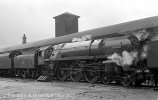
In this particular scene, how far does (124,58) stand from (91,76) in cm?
316

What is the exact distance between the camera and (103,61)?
13.7 m

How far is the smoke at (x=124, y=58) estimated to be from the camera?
Result: 11930 mm

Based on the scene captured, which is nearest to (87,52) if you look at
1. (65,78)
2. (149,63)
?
(65,78)

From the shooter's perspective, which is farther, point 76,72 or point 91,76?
point 76,72

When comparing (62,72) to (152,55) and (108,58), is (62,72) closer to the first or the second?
(108,58)

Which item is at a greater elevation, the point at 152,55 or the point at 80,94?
the point at 152,55

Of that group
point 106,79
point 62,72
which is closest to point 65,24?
point 62,72

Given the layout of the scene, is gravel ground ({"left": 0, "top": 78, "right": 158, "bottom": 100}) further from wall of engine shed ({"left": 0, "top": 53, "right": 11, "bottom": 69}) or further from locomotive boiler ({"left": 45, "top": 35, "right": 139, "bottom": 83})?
wall of engine shed ({"left": 0, "top": 53, "right": 11, "bottom": 69})

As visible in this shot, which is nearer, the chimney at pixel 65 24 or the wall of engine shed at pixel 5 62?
the wall of engine shed at pixel 5 62

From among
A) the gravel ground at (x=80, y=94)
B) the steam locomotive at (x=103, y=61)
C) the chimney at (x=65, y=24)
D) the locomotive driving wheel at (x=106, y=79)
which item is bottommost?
the gravel ground at (x=80, y=94)

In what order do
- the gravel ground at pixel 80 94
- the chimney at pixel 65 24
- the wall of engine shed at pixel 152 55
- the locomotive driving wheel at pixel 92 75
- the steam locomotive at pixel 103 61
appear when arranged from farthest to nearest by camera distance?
1. the chimney at pixel 65 24
2. the locomotive driving wheel at pixel 92 75
3. the steam locomotive at pixel 103 61
4. the wall of engine shed at pixel 152 55
5. the gravel ground at pixel 80 94

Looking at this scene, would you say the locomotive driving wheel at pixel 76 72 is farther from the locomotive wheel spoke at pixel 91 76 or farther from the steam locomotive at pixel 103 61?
the locomotive wheel spoke at pixel 91 76

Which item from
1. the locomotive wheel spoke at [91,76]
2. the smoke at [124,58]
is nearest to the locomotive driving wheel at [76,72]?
the locomotive wheel spoke at [91,76]

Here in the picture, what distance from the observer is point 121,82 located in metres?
12.8
